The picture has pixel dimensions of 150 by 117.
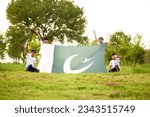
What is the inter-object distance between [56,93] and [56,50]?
27.0ft

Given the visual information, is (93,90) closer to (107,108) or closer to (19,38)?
(107,108)

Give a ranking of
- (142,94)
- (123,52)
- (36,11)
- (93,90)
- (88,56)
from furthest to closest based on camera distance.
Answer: (36,11) < (123,52) < (88,56) < (93,90) < (142,94)

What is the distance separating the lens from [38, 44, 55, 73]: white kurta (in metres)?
17.9

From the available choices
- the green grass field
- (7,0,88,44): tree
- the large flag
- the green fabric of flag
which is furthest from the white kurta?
(7,0,88,44): tree

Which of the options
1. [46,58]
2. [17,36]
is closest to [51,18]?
[17,36]

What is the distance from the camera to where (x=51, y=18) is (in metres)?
45.9

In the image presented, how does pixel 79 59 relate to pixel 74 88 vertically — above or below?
above

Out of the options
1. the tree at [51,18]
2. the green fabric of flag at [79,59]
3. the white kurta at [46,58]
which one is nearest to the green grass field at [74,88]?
the green fabric of flag at [79,59]

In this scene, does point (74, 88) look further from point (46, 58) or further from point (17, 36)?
point (17, 36)

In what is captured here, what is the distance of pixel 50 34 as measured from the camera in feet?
150

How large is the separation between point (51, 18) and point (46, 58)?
28.1m

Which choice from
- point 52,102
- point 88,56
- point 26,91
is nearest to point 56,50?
point 88,56

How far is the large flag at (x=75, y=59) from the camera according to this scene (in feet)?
57.8

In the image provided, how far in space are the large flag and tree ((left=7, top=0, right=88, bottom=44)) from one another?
2611cm
